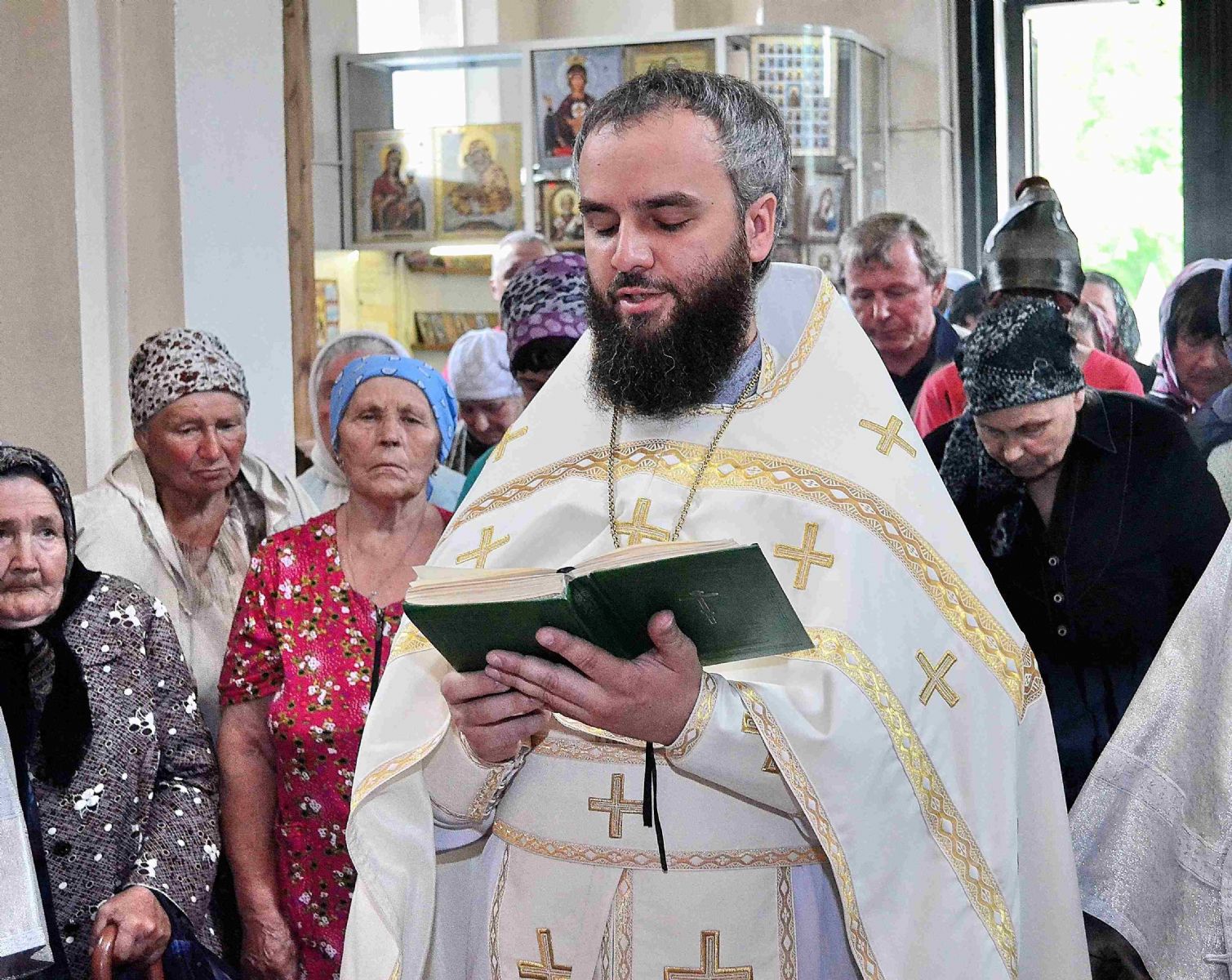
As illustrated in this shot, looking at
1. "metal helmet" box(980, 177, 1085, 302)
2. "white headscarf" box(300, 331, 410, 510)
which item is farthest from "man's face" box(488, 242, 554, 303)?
"metal helmet" box(980, 177, 1085, 302)

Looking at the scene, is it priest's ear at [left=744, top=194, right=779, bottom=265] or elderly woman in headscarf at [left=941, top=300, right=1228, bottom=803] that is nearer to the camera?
priest's ear at [left=744, top=194, right=779, bottom=265]

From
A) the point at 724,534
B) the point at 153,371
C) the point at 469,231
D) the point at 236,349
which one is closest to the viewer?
the point at 724,534

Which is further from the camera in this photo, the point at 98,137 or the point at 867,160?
the point at 867,160

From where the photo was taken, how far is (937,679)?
2137 millimetres

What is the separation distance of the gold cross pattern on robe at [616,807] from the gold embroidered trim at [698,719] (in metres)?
0.26

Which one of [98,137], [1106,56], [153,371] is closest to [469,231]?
[1106,56]

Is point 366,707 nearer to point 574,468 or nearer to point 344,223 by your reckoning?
point 574,468

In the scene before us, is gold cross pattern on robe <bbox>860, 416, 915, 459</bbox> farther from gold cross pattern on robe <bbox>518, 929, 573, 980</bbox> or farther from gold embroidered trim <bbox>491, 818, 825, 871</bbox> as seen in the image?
gold cross pattern on robe <bbox>518, 929, 573, 980</bbox>

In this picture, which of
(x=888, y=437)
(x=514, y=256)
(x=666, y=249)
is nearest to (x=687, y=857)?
(x=888, y=437)

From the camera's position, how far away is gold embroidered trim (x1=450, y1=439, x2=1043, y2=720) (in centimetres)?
217

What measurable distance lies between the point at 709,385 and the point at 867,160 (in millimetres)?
7631

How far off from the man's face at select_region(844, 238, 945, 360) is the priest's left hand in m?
3.31

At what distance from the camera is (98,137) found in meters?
4.77

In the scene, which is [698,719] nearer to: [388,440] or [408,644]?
[408,644]
